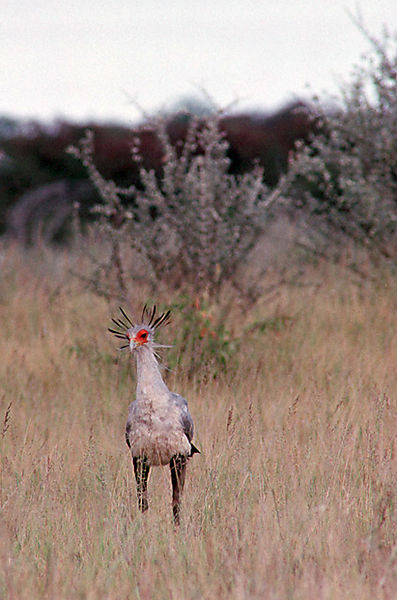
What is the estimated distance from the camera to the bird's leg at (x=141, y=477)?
11.4ft

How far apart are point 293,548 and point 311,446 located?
1.03m

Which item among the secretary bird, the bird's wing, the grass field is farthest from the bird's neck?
the grass field

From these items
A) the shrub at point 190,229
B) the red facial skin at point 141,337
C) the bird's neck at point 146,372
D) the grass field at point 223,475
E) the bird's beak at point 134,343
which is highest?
the shrub at point 190,229

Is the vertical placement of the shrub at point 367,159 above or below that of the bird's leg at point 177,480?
above

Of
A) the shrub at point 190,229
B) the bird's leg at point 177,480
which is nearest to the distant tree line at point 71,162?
the shrub at point 190,229

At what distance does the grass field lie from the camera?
2896mm

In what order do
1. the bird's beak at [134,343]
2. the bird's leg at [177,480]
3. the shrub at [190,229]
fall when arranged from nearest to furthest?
1. the bird's beak at [134,343]
2. the bird's leg at [177,480]
3. the shrub at [190,229]

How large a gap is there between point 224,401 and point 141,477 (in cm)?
166

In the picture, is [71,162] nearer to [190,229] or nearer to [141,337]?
[190,229]

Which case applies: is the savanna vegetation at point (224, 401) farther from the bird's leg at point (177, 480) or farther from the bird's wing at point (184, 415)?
the bird's wing at point (184, 415)

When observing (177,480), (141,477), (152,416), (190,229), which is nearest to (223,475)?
(177,480)

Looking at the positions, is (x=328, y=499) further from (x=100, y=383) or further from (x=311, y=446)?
(x=100, y=383)

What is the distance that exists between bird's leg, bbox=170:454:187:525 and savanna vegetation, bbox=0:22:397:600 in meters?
0.06

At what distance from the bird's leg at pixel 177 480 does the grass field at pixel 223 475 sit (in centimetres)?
5
